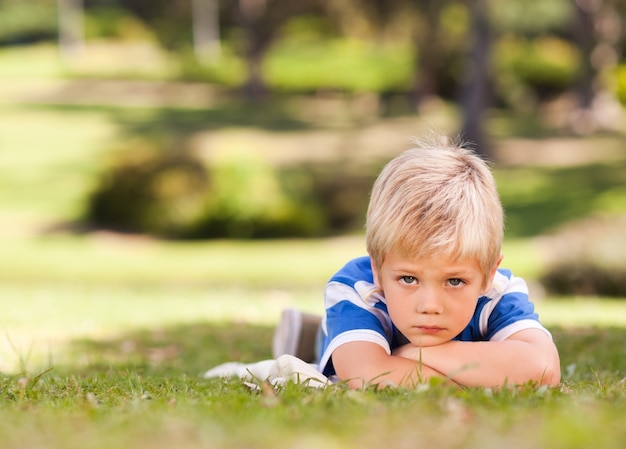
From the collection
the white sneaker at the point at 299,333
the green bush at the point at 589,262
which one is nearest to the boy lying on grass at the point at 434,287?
the white sneaker at the point at 299,333

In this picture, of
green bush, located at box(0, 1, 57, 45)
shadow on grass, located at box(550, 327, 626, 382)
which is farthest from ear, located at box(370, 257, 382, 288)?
green bush, located at box(0, 1, 57, 45)

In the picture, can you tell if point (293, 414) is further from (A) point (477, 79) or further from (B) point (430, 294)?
(A) point (477, 79)

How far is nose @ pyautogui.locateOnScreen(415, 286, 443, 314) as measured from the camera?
339 cm

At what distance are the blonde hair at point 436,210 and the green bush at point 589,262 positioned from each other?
990 centimetres

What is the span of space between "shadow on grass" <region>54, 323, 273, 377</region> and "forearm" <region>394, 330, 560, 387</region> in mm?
2118

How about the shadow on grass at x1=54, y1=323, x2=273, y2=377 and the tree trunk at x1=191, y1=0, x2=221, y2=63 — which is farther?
the tree trunk at x1=191, y1=0, x2=221, y2=63

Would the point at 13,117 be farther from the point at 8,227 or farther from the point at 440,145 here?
the point at 440,145

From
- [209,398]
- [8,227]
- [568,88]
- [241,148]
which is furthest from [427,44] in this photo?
[209,398]

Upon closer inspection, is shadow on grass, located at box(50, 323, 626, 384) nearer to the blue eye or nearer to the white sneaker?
the white sneaker

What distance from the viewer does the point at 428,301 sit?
339 centimetres

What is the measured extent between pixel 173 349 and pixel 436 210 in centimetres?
382

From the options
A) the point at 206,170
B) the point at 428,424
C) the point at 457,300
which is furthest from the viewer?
the point at 206,170

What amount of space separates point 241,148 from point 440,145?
1894cm

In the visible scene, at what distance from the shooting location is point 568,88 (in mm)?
45938
